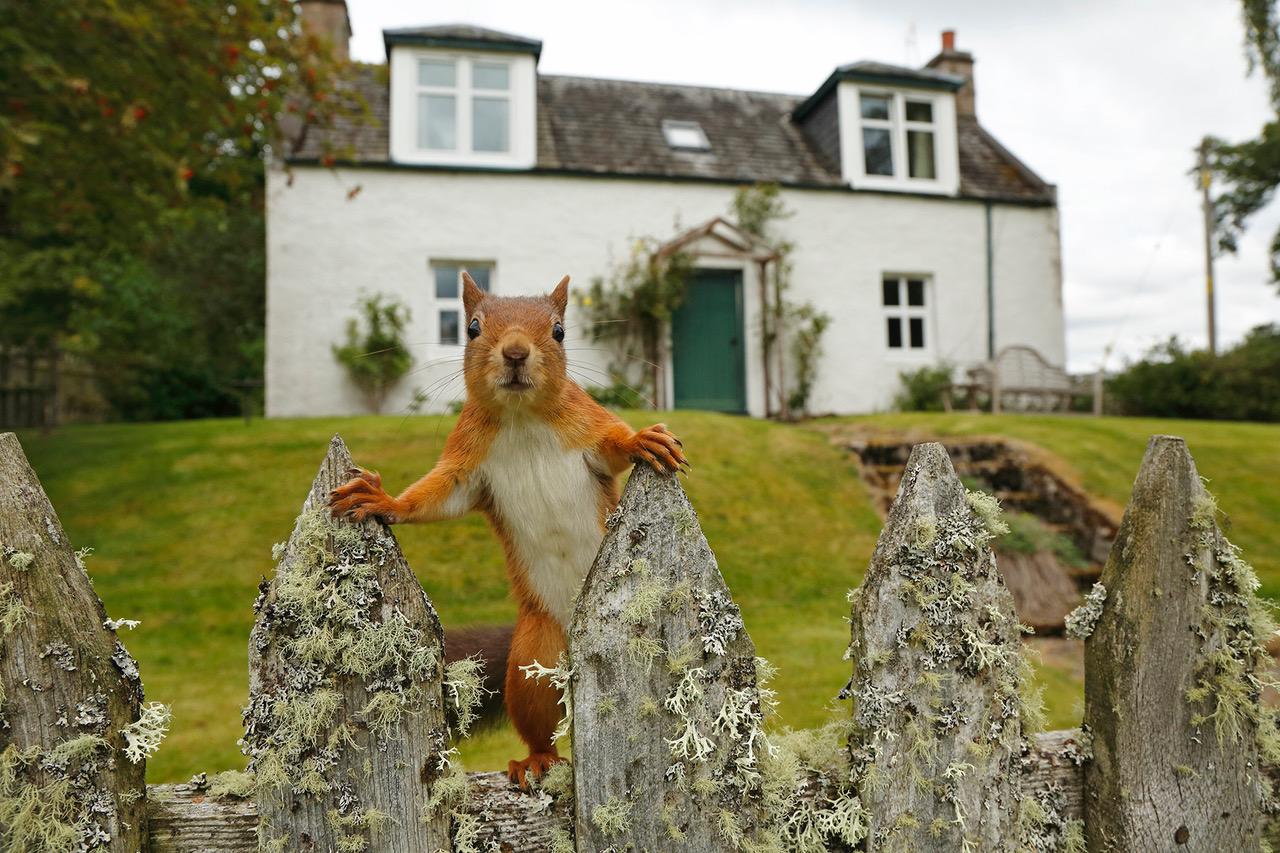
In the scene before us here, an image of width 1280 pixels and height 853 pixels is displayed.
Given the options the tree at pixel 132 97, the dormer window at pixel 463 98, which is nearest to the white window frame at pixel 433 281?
the dormer window at pixel 463 98

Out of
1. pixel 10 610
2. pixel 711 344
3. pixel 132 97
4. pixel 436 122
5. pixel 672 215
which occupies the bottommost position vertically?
pixel 10 610

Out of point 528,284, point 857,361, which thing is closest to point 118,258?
point 528,284

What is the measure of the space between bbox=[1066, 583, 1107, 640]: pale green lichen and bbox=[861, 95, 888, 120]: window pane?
13.8 meters

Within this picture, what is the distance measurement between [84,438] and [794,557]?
875 cm

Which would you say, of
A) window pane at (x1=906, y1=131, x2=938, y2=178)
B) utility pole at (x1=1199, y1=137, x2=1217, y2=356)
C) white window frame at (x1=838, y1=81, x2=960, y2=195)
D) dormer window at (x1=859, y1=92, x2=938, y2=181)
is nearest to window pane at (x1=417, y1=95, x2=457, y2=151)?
white window frame at (x1=838, y1=81, x2=960, y2=195)

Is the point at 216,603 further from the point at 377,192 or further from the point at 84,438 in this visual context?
the point at 377,192

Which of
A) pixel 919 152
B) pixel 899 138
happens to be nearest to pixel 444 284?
pixel 899 138

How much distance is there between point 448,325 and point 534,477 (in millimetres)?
11174

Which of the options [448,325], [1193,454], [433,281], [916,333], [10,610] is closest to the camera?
[10,610]

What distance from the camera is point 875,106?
13625 mm

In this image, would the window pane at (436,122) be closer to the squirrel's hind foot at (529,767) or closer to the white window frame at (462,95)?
the white window frame at (462,95)

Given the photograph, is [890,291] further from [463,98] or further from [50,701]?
[50,701]

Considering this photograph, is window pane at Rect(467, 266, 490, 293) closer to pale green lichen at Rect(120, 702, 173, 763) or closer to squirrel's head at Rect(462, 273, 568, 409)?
squirrel's head at Rect(462, 273, 568, 409)

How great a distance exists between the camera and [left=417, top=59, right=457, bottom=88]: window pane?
1189cm
